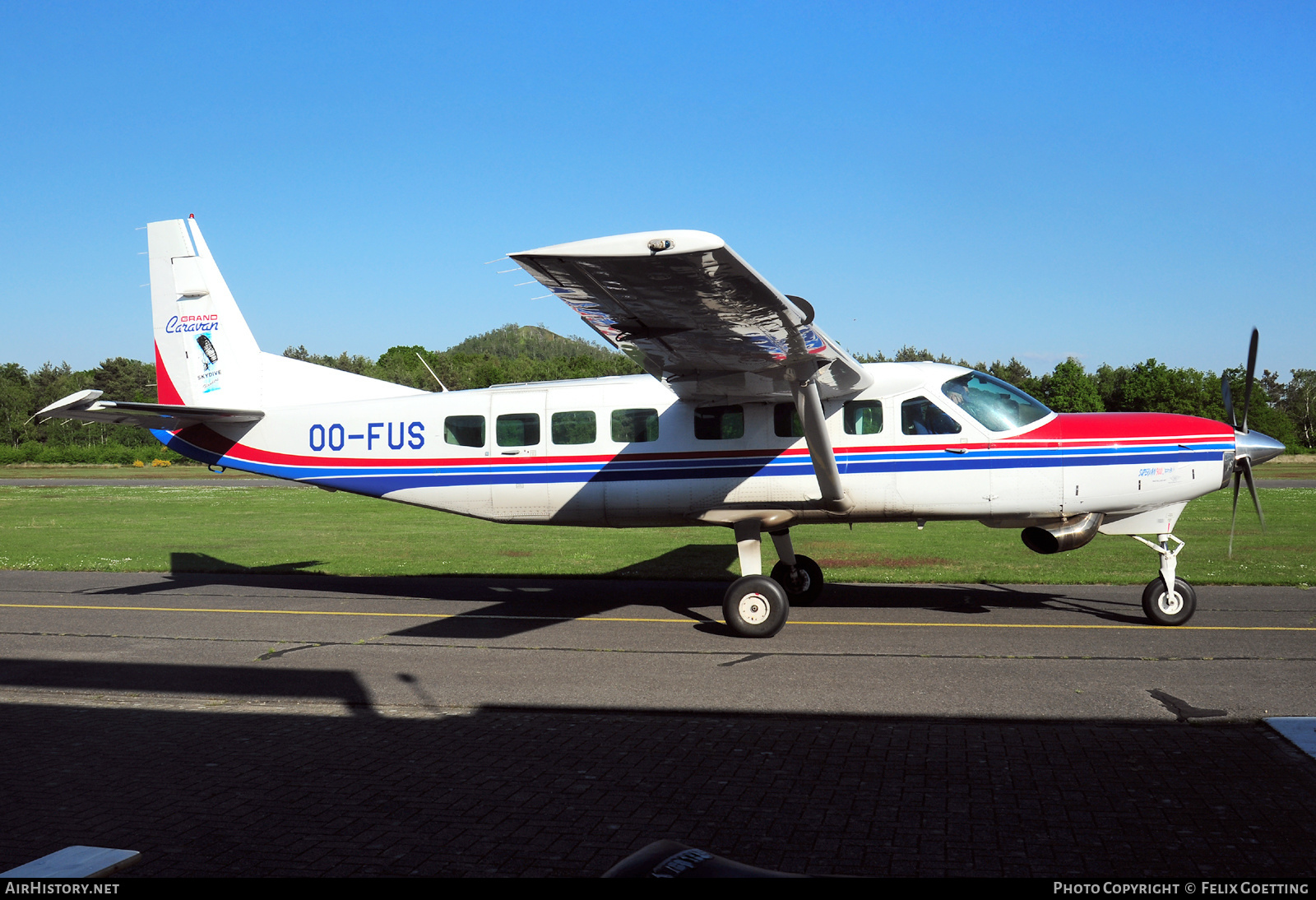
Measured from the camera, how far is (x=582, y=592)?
13938 millimetres

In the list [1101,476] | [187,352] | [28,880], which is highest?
[187,352]

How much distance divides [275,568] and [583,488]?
867 cm

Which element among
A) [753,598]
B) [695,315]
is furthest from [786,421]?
Result: [695,315]

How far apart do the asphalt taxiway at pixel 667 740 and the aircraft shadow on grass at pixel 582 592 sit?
0.16m

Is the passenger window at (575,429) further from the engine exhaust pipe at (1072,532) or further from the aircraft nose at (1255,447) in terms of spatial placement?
the aircraft nose at (1255,447)

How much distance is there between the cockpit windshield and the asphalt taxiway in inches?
96.5

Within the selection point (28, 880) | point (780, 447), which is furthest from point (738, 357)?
point (28, 880)

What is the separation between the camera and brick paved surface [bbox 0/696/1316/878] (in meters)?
4.35

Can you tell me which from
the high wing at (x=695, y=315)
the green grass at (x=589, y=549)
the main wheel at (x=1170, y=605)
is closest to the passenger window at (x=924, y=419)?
the high wing at (x=695, y=315)

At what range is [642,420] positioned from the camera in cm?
1178

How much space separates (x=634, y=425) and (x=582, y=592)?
3.42m

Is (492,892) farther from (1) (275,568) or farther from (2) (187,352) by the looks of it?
(1) (275,568)

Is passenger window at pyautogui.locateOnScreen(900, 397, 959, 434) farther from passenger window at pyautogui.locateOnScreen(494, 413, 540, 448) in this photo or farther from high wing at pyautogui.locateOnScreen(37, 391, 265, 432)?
high wing at pyautogui.locateOnScreen(37, 391, 265, 432)

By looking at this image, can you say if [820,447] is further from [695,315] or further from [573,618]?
[573,618]
